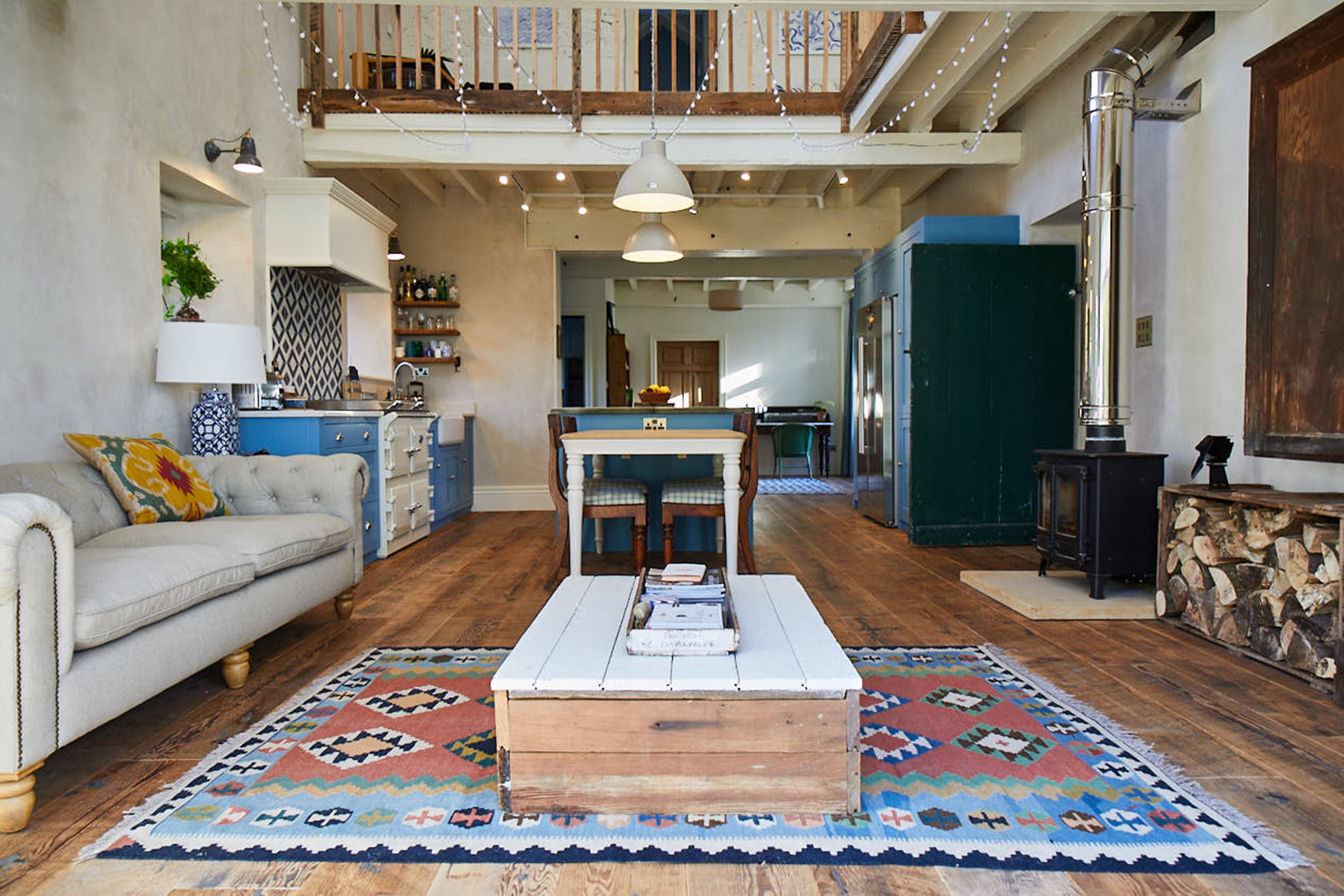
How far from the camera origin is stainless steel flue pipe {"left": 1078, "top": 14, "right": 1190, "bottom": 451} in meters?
3.59

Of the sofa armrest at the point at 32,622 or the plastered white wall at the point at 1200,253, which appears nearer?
the sofa armrest at the point at 32,622

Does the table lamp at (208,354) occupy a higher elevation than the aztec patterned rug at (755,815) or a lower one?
higher

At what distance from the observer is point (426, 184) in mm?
6488

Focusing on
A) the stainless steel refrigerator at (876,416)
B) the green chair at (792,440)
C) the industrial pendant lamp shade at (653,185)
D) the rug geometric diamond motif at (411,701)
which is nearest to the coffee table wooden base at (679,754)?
the rug geometric diamond motif at (411,701)

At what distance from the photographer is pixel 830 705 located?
1582 millimetres

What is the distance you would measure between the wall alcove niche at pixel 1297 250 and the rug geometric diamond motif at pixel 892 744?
186cm

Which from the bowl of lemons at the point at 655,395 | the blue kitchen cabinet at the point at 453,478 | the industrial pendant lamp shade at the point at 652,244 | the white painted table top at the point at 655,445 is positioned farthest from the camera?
the blue kitchen cabinet at the point at 453,478

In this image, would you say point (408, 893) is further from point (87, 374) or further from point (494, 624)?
point (87, 374)

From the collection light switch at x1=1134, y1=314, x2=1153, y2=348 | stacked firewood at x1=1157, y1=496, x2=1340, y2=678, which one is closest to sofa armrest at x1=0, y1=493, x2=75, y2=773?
stacked firewood at x1=1157, y1=496, x2=1340, y2=678

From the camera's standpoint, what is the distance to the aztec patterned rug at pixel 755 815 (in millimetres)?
1514

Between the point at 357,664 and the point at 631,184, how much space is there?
7.81 ft

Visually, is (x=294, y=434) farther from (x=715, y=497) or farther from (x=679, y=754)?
(x=679, y=754)

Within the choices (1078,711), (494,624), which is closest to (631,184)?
(494,624)

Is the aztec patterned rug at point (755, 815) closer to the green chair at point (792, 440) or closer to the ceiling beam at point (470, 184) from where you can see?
the ceiling beam at point (470, 184)
